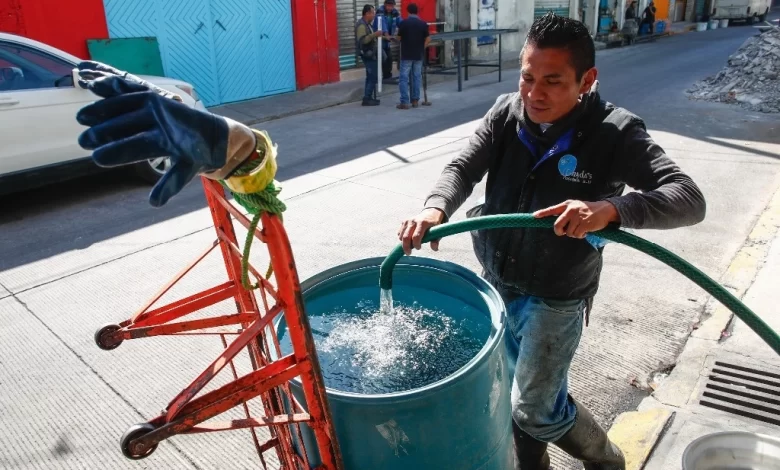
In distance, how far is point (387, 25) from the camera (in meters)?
12.1

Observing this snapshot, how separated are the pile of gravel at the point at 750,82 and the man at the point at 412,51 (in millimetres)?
4875

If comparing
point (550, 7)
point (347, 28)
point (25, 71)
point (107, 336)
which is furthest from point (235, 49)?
point (550, 7)

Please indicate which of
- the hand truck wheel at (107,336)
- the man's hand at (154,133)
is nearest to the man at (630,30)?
the hand truck wheel at (107,336)

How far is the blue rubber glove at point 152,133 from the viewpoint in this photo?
1005 mm

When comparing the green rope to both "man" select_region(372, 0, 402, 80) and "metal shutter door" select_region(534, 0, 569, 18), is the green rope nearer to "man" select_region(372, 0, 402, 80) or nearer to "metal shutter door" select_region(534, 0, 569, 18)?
"man" select_region(372, 0, 402, 80)

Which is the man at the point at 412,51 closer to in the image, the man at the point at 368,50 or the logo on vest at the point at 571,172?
the man at the point at 368,50

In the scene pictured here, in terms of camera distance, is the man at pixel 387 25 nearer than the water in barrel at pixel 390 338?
No

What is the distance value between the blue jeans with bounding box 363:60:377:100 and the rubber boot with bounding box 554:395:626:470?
960 cm

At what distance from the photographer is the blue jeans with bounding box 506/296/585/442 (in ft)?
6.48

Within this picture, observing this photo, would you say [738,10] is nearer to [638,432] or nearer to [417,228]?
[638,432]

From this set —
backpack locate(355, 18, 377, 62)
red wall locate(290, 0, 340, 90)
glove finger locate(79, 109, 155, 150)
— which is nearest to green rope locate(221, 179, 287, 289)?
glove finger locate(79, 109, 155, 150)

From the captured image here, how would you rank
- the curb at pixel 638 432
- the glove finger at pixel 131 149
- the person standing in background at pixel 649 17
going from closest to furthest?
the glove finger at pixel 131 149 < the curb at pixel 638 432 < the person standing in background at pixel 649 17

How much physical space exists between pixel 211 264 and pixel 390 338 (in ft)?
9.81

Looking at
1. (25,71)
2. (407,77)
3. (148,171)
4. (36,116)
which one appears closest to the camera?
(36,116)
